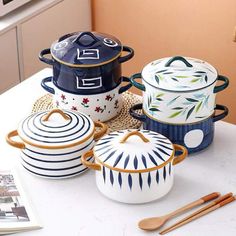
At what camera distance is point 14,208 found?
142 centimetres

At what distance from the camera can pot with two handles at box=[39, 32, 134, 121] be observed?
1.62 m

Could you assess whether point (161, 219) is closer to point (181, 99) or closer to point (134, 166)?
point (134, 166)

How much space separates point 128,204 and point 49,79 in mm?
505

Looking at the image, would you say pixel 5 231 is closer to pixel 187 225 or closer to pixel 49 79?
pixel 187 225

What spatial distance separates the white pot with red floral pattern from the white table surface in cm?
18

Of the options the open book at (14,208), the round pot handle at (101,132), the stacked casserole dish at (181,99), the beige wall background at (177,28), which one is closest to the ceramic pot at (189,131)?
the stacked casserole dish at (181,99)

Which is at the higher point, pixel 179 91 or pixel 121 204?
pixel 179 91

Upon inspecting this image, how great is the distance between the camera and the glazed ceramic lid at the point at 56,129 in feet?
4.93

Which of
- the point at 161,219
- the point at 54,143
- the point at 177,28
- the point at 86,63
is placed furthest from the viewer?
the point at 177,28

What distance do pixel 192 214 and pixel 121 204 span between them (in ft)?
0.53

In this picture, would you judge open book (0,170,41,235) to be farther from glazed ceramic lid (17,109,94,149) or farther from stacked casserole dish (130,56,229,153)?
stacked casserole dish (130,56,229,153)

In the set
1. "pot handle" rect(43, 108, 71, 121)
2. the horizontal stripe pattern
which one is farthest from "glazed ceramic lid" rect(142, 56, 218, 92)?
"pot handle" rect(43, 108, 71, 121)

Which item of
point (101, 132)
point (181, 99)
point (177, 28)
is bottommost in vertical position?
point (177, 28)

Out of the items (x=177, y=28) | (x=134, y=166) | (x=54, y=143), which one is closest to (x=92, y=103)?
(x=54, y=143)
